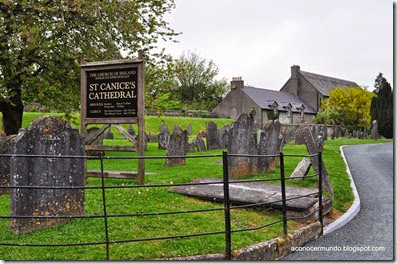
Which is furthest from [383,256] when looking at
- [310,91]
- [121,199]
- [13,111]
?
[310,91]

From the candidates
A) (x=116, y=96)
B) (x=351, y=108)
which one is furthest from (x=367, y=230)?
(x=351, y=108)

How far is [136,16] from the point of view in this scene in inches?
680

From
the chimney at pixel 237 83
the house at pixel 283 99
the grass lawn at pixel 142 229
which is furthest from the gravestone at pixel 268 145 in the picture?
the chimney at pixel 237 83

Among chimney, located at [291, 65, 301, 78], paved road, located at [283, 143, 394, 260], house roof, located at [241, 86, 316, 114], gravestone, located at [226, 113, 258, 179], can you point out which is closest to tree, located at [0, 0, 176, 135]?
gravestone, located at [226, 113, 258, 179]

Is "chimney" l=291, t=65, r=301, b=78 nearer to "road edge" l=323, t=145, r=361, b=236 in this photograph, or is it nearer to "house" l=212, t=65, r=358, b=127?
"house" l=212, t=65, r=358, b=127

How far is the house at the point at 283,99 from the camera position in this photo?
201 ft

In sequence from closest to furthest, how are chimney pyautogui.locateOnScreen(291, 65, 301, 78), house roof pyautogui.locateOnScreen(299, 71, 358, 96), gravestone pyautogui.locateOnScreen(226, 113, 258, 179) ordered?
gravestone pyautogui.locateOnScreen(226, 113, 258, 179), house roof pyautogui.locateOnScreen(299, 71, 358, 96), chimney pyautogui.locateOnScreen(291, 65, 301, 78)

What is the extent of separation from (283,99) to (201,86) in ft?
45.9

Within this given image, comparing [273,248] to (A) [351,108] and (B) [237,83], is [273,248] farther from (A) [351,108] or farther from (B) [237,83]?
(B) [237,83]

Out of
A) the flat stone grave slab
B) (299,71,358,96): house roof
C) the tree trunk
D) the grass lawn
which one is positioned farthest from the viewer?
(299,71,358,96): house roof

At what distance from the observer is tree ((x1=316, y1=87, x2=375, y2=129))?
53.9 metres

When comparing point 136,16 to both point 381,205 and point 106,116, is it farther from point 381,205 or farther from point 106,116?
point 381,205

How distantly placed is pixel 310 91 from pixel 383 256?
66101 mm

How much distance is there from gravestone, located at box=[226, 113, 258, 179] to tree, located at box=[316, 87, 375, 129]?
42874mm
